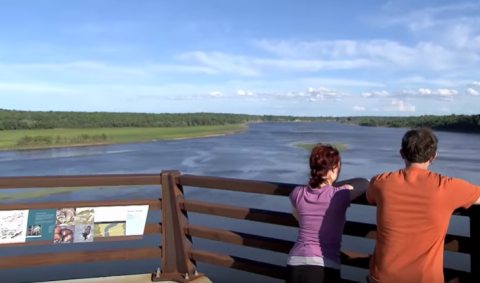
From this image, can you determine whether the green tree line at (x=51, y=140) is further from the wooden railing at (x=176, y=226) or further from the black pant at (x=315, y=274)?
the black pant at (x=315, y=274)

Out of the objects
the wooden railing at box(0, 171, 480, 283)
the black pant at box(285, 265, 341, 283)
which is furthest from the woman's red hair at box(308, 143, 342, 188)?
the wooden railing at box(0, 171, 480, 283)

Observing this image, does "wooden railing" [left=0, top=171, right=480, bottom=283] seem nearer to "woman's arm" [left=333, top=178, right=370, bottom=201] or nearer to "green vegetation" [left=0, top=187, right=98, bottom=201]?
"woman's arm" [left=333, top=178, right=370, bottom=201]

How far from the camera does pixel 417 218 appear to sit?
2322mm

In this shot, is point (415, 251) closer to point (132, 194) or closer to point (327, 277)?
point (327, 277)

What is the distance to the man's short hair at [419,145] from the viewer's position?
2305mm

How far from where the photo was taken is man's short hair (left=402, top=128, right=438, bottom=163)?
2.30m

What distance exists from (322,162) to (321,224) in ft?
1.14

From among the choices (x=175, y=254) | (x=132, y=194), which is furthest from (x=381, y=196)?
(x=132, y=194)

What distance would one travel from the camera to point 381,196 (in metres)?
2.41

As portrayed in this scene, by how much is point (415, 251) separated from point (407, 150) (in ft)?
1.65

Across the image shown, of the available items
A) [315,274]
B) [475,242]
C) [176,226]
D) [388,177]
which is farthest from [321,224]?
[176,226]

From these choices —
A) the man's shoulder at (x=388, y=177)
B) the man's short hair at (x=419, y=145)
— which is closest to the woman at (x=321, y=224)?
the man's shoulder at (x=388, y=177)

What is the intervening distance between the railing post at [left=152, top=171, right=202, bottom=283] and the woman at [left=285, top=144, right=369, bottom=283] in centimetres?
159

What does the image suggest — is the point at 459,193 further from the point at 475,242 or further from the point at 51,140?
the point at 51,140
